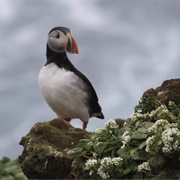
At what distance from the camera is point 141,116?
6629 mm

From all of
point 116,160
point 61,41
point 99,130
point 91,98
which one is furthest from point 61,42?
point 116,160

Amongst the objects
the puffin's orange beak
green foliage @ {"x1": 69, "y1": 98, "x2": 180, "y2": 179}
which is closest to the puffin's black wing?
the puffin's orange beak

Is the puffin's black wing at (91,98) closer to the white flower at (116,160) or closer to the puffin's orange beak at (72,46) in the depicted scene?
the puffin's orange beak at (72,46)

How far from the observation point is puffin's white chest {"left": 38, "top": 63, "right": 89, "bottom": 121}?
979 centimetres

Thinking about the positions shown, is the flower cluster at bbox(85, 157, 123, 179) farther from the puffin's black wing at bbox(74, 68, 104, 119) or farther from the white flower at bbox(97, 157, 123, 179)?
the puffin's black wing at bbox(74, 68, 104, 119)

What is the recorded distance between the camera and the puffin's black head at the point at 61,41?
10.1 meters

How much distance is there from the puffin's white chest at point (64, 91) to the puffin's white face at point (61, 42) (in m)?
0.41

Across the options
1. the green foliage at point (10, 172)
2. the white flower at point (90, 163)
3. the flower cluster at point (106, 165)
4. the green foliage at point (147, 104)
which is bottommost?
the green foliage at point (10, 172)

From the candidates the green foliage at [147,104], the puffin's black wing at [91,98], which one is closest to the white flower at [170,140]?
the green foliage at [147,104]

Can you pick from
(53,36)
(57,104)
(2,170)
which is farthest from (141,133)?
(53,36)

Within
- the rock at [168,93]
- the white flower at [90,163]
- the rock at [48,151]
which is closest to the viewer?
the white flower at [90,163]

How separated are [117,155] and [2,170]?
2.58 metres

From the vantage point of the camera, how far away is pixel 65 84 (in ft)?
32.0

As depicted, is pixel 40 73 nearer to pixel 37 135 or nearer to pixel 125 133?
pixel 37 135
